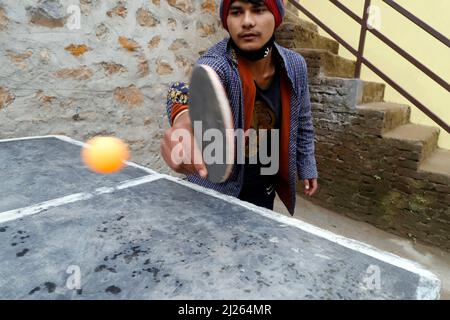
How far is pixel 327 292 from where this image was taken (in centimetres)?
65

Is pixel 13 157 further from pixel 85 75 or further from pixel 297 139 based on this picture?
pixel 297 139

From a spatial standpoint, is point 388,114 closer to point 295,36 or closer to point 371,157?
point 371,157

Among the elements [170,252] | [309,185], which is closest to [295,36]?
[309,185]

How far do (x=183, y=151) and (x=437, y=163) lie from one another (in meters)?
2.99

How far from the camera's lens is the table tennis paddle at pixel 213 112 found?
2.66ft

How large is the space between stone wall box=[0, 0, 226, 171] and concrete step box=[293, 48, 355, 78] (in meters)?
1.01

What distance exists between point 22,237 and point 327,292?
2.38 feet

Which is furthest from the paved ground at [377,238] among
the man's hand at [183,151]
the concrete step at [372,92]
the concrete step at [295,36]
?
the man's hand at [183,151]

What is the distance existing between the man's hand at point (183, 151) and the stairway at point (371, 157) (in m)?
2.58

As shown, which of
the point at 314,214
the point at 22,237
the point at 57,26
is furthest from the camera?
the point at 314,214

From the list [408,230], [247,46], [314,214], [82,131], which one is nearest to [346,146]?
[314,214]

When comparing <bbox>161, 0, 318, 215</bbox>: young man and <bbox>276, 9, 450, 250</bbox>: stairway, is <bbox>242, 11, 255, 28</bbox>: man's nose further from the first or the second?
<bbox>276, 9, 450, 250</bbox>: stairway

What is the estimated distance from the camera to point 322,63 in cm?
331

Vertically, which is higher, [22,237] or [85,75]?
[85,75]
